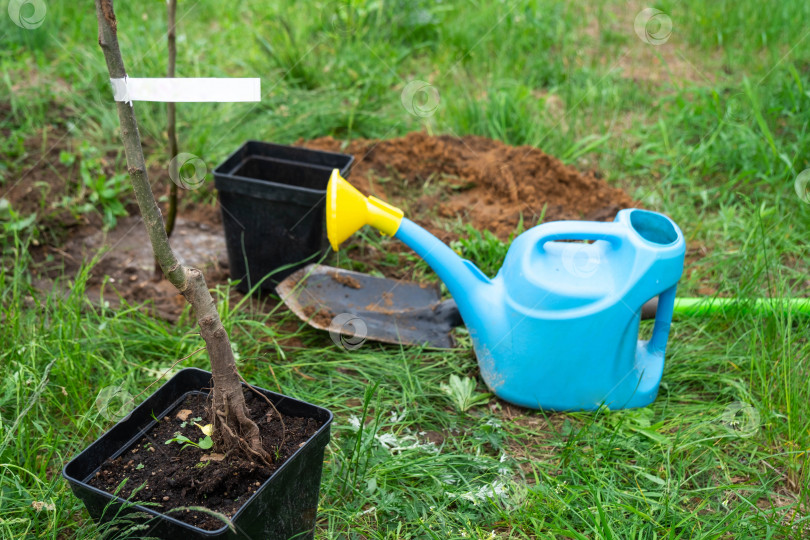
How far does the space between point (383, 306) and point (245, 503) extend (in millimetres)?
1058

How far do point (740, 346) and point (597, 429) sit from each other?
0.58 meters

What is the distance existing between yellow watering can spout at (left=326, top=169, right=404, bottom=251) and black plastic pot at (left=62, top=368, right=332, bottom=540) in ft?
1.47

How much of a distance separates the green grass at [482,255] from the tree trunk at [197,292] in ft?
1.07

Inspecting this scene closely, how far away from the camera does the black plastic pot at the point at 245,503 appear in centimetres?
110

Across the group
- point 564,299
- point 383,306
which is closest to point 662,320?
point 564,299

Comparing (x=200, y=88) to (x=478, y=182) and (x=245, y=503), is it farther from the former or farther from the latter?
(x=478, y=182)

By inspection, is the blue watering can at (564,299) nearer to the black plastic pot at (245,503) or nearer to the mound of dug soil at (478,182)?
the black plastic pot at (245,503)

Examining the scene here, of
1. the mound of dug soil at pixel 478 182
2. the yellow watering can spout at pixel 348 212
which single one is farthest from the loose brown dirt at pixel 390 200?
the yellow watering can spout at pixel 348 212

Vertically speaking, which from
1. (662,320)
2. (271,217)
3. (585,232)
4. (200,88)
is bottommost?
(662,320)

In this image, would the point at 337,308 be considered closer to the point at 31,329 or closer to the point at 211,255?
the point at 211,255

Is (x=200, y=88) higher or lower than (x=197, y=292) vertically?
higher

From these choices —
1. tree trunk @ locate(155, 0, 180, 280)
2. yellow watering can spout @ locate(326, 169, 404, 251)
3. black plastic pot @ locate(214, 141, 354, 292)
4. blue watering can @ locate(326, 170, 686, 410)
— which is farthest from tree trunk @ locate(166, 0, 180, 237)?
blue watering can @ locate(326, 170, 686, 410)

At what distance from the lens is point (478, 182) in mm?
2705

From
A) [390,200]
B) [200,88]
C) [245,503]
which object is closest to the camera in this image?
[200,88]
